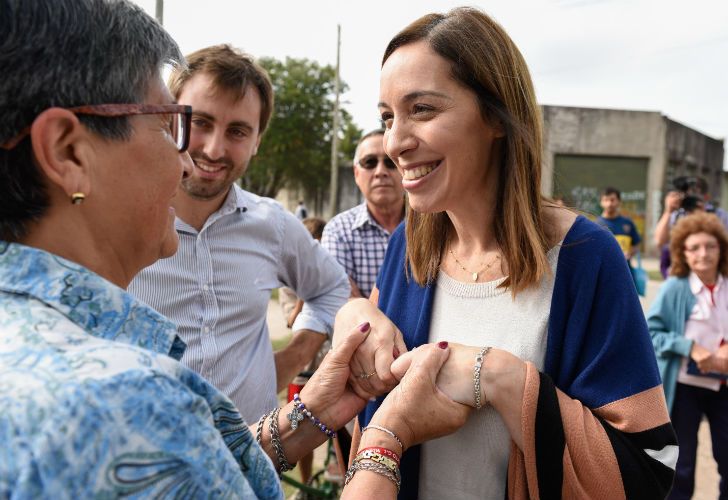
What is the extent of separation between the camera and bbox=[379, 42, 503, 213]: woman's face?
5.66ft

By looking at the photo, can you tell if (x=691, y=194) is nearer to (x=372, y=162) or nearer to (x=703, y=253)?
(x=703, y=253)

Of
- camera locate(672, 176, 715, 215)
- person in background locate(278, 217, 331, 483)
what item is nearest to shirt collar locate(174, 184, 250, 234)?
person in background locate(278, 217, 331, 483)

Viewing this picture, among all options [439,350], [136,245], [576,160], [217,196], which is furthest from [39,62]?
[576,160]

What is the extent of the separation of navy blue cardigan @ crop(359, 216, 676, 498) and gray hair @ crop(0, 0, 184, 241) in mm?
1137

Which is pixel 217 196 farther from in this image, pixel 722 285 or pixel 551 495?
pixel 722 285

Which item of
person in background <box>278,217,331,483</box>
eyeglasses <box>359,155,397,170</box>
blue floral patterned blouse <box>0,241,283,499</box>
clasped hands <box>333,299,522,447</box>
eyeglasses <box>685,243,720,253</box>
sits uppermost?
eyeglasses <box>359,155,397,170</box>

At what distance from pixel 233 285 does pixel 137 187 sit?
4.95ft

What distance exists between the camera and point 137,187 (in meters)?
1.12

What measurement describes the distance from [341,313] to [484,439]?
57cm

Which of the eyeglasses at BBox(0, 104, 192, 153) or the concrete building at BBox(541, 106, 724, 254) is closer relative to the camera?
the eyeglasses at BBox(0, 104, 192, 153)

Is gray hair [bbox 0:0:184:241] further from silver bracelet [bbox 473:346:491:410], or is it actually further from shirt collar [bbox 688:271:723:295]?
shirt collar [bbox 688:271:723:295]

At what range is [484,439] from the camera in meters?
1.67

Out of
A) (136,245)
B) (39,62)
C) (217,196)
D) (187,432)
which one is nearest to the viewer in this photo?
(187,432)

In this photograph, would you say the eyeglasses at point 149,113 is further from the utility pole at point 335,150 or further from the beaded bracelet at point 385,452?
the utility pole at point 335,150
